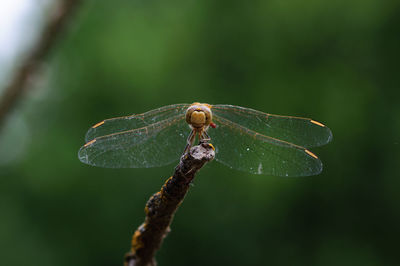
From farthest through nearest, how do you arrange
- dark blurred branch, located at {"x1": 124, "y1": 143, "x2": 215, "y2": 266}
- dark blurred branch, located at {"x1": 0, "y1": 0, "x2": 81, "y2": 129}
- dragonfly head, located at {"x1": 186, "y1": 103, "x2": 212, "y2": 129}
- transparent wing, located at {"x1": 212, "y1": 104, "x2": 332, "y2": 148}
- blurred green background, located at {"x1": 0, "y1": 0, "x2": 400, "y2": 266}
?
blurred green background, located at {"x1": 0, "y1": 0, "x2": 400, "y2": 266} < transparent wing, located at {"x1": 212, "y1": 104, "x2": 332, "y2": 148} < dragonfly head, located at {"x1": 186, "y1": 103, "x2": 212, "y2": 129} < dark blurred branch, located at {"x1": 0, "y1": 0, "x2": 81, "y2": 129} < dark blurred branch, located at {"x1": 124, "y1": 143, "x2": 215, "y2": 266}

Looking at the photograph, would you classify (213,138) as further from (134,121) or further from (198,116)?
(134,121)

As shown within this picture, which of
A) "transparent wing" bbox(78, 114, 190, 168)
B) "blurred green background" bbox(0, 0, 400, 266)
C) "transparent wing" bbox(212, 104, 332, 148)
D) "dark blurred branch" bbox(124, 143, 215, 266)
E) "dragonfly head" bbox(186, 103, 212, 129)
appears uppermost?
"blurred green background" bbox(0, 0, 400, 266)

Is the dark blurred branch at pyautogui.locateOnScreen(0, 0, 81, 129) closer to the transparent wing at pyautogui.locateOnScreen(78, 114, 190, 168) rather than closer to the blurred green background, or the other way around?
the transparent wing at pyautogui.locateOnScreen(78, 114, 190, 168)

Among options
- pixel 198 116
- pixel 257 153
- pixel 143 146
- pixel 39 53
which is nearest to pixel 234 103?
pixel 257 153

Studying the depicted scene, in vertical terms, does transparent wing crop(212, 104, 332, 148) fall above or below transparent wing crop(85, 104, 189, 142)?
above

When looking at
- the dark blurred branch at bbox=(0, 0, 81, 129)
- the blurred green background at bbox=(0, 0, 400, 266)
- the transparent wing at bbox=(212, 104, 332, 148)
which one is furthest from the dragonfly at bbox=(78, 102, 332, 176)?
the blurred green background at bbox=(0, 0, 400, 266)

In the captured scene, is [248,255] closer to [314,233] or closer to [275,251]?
[275,251]

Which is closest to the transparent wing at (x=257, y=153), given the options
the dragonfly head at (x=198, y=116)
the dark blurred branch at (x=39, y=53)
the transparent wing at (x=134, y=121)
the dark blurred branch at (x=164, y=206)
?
the dragonfly head at (x=198, y=116)
